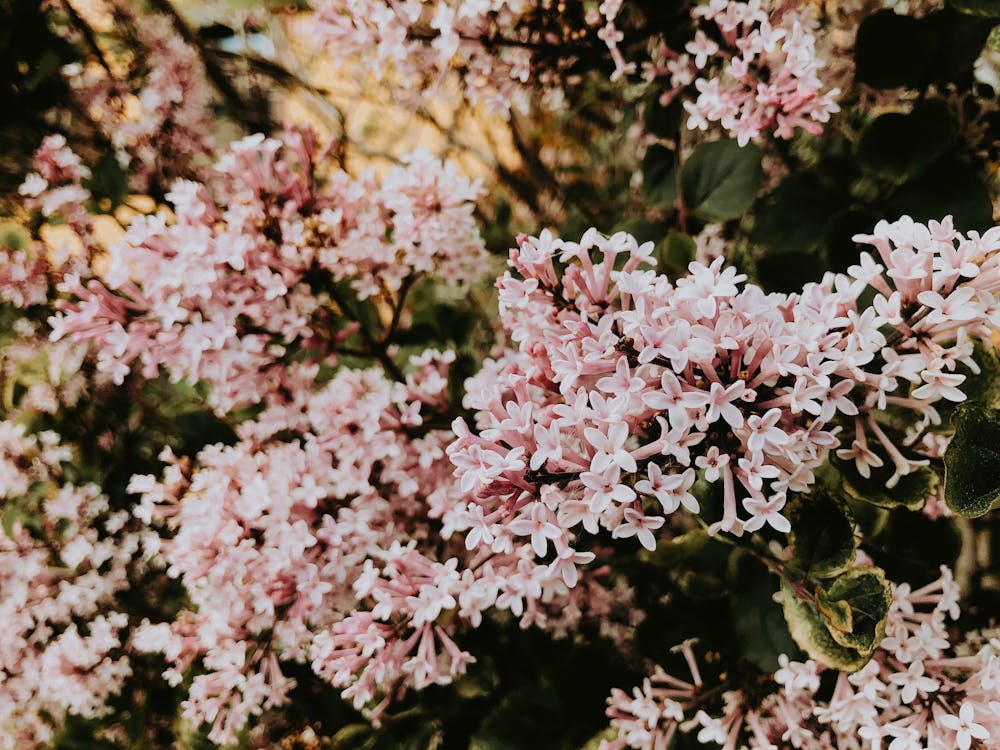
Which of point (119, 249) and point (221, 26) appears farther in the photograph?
point (221, 26)

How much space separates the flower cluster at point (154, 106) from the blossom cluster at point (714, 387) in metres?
1.16

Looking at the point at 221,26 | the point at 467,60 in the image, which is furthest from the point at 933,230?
the point at 221,26

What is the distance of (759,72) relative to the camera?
3.30ft

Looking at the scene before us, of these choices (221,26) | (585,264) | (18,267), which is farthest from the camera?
(221,26)

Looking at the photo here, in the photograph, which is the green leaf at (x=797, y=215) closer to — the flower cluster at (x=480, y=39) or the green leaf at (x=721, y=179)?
the green leaf at (x=721, y=179)

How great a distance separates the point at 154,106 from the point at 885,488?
5.09 feet

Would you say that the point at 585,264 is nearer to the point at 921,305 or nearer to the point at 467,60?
the point at 921,305

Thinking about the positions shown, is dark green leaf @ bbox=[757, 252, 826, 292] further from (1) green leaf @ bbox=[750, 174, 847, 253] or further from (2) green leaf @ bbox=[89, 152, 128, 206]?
(2) green leaf @ bbox=[89, 152, 128, 206]

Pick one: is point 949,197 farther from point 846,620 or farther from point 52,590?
point 52,590

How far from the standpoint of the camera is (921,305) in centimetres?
70

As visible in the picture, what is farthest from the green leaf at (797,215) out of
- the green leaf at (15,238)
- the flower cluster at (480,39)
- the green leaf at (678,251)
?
the green leaf at (15,238)

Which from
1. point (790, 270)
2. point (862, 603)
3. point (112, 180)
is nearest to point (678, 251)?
point (790, 270)

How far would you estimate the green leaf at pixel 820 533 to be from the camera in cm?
77

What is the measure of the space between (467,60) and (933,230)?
772 millimetres
